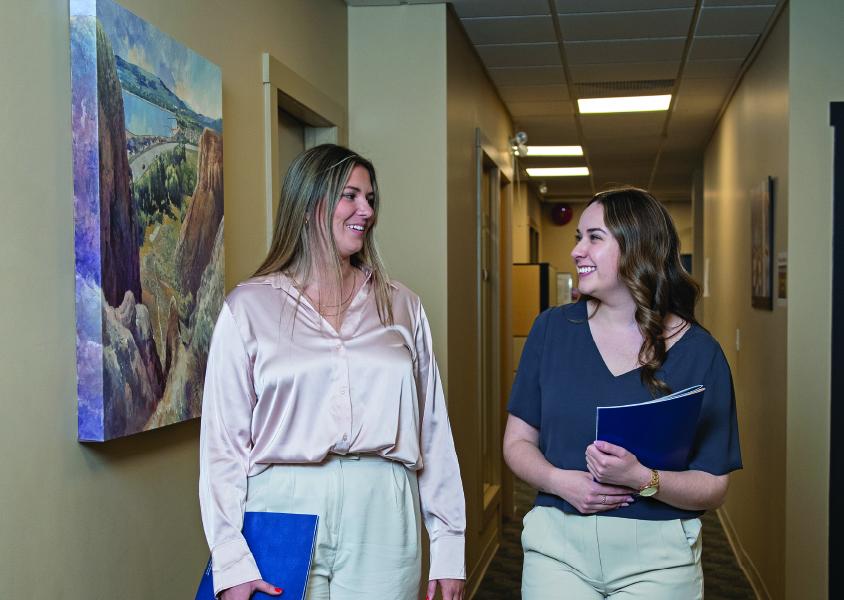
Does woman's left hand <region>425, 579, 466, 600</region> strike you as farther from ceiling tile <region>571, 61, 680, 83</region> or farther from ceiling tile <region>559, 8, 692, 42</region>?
ceiling tile <region>571, 61, 680, 83</region>

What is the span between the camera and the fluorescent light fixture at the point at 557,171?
9.38 meters

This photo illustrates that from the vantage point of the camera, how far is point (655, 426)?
5.65ft

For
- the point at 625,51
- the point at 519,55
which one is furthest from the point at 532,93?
the point at 625,51

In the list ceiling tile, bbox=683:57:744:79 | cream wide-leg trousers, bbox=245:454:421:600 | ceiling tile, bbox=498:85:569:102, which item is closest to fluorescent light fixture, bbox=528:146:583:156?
ceiling tile, bbox=498:85:569:102

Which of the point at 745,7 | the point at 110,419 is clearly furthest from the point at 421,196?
the point at 110,419

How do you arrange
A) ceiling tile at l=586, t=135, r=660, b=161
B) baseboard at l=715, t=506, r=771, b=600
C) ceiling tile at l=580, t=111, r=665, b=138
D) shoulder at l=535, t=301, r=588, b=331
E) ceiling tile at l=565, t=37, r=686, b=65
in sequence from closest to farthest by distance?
shoulder at l=535, t=301, r=588, b=331 < baseboard at l=715, t=506, r=771, b=600 < ceiling tile at l=565, t=37, r=686, b=65 < ceiling tile at l=580, t=111, r=665, b=138 < ceiling tile at l=586, t=135, r=660, b=161

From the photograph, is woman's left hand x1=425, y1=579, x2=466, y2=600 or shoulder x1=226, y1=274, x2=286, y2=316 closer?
shoulder x1=226, y1=274, x2=286, y2=316

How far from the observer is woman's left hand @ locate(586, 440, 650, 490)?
1732mm

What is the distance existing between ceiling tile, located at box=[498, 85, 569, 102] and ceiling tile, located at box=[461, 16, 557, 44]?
1.03 metres

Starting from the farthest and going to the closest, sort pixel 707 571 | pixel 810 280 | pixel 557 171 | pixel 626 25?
pixel 557 171 → pixel 707 571 → pixel 626 25 → pixel 810 280

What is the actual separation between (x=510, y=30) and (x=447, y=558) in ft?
10.4

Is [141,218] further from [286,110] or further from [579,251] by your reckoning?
[286,110]

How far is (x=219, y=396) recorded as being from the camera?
1714 mm

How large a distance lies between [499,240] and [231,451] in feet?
15.2
